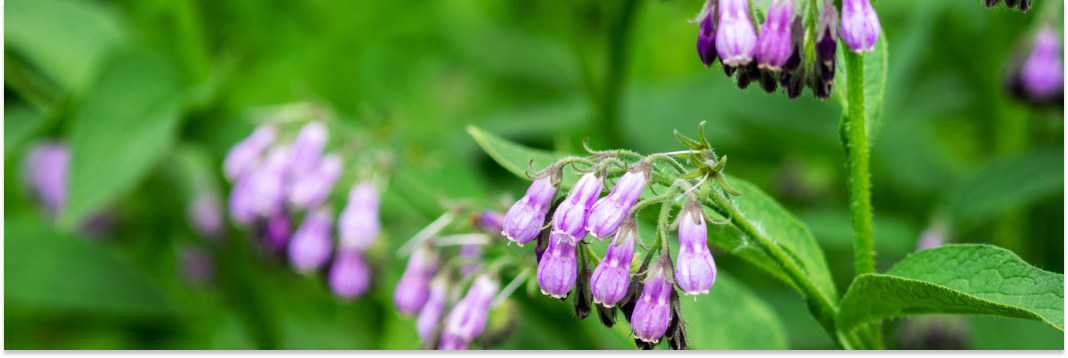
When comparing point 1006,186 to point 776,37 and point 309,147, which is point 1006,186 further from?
point 309,147

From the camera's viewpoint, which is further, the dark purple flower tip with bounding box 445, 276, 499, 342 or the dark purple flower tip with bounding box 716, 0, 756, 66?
the dark purple flower tip with bounding box 445, 276, 499, 342

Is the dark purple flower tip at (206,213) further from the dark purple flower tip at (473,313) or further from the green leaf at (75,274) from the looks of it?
the dark purple flower tip at (473,313)

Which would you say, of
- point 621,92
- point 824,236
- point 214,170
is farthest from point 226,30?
point 824,236

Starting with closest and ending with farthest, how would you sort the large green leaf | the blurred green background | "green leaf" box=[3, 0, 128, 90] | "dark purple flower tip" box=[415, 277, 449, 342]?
the large green leaf
"dark purple flower tip" box=[415, 277, 449, 342]
the blurred green background
"green leaf" box=[3, 0, 128, 90]

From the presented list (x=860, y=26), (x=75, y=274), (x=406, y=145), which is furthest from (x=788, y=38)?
(x=75, y=274)

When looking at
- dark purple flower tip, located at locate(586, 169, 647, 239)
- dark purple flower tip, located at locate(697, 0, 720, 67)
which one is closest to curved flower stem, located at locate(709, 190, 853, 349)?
dark purple flower tip, located at locate(586, 169, 647, 239)

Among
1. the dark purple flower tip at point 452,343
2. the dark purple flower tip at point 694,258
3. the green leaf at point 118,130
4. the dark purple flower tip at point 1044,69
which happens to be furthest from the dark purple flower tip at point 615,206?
the dark purple flower tip at point 1044,69

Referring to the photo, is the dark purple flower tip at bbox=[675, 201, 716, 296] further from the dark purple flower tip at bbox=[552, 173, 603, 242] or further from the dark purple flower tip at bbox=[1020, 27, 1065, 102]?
the dark purple flower tip at bbox=[1020, 27, 1065, 102]
